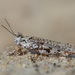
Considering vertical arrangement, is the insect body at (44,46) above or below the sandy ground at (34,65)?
above

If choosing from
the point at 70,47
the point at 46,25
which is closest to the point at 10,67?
the point at 70,47

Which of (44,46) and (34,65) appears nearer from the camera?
(34,65)

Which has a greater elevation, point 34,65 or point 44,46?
point 44,46

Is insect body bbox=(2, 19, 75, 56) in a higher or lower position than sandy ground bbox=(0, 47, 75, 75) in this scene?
higher

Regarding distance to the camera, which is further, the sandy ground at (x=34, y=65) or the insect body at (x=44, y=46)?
the insect body at (x=44, y=46)

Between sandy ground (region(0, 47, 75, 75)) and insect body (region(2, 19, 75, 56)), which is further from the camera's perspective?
insect body (region(2, 19, 75, 56))
